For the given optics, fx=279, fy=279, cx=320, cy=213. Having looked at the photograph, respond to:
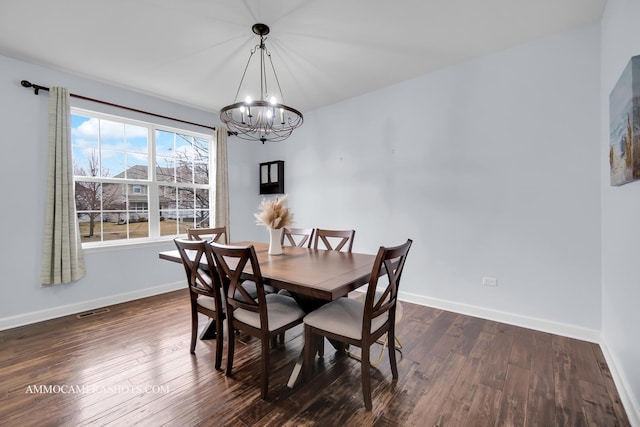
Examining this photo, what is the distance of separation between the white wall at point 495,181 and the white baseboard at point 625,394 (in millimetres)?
498

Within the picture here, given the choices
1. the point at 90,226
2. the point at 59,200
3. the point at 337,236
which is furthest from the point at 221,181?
the point at 337,236

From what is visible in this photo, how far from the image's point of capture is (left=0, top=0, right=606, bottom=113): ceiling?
213cm

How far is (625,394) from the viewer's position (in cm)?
166

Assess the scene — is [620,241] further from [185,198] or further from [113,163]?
[113,163]

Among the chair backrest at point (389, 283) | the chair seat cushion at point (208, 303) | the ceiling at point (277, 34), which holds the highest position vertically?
the ceiling at point (277, 34)

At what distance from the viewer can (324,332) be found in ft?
5.78

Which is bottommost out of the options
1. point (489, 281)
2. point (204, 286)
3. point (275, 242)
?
point (489, 281)

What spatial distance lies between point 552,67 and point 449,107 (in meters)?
0.90

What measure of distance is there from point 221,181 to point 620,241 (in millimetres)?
4438

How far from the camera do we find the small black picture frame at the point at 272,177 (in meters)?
4.78

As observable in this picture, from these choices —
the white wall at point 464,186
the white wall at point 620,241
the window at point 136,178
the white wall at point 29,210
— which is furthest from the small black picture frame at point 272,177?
the white wall at point 620,241

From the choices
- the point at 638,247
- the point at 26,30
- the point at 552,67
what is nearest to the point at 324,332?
the point at 638,247

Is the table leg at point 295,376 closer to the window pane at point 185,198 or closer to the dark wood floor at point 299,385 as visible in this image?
the dark wood floor at point 299,385

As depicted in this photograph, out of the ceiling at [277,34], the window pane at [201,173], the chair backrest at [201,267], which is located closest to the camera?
the chair backrest at [201,267]
